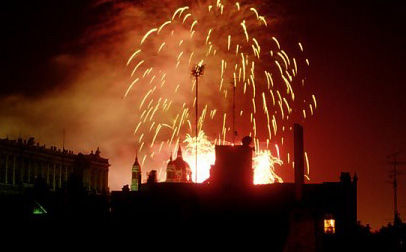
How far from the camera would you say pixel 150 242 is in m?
19.3

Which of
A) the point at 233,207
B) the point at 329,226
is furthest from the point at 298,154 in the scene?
the point at 329,226

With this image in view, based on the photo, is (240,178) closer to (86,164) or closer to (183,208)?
(183,208)

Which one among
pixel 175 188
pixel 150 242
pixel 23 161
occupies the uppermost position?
pixel 23 161

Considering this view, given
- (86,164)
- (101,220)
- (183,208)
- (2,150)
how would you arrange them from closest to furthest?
(183,208) < (101,220) < (2,150) < (86,164)

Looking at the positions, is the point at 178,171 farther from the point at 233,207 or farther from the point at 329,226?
the point at 233,207

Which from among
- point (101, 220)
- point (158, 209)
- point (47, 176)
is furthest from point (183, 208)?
point (47, 176)

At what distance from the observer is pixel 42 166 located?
146625 mm

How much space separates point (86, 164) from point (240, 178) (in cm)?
14283

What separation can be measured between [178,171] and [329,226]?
41750mm

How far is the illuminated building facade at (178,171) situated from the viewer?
80.4 metres

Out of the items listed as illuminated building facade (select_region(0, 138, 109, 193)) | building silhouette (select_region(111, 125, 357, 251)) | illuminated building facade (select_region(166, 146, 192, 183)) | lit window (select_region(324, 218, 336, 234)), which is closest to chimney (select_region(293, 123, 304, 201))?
building silhouette (select_region(111, 125, 357, 251))

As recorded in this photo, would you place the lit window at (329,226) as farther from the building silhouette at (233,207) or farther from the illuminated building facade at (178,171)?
the illuminated building facade at (178,171)

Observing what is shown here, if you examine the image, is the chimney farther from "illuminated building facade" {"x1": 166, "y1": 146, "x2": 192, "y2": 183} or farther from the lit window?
"illuminated building facade" {"x1": 166, "y1": 146, "x2": 192, "y2": 183}

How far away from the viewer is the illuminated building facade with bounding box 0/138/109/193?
438 feet
